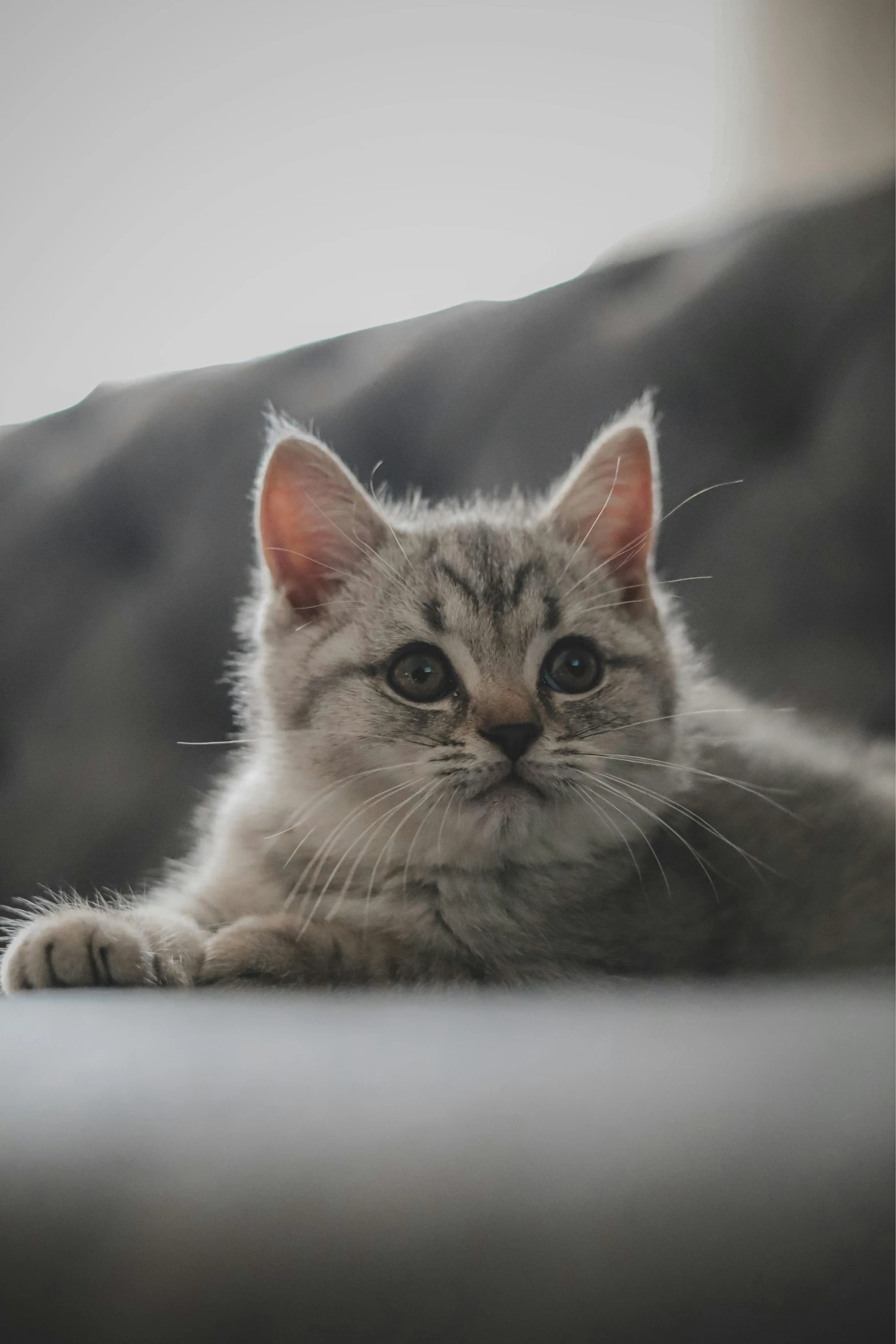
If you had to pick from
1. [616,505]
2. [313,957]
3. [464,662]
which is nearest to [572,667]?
[464,662]

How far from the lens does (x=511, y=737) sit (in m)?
0.84

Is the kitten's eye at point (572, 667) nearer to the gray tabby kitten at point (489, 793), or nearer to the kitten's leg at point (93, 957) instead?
the gray tabby kitten at point (489, 793)

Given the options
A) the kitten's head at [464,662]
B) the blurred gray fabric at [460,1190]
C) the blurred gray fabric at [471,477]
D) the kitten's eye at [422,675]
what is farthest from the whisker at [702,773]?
the blurred gray fabric at [460,1190]

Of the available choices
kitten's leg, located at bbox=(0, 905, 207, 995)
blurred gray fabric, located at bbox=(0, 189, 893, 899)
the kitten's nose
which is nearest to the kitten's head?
the kitten's nose

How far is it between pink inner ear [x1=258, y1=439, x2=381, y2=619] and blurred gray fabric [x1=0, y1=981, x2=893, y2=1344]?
59cm

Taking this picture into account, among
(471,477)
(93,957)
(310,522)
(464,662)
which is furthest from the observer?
(471,477)

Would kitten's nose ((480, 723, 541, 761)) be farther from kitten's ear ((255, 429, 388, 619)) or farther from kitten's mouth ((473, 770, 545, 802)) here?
kitten's ear ((255, 429, 388, 619))

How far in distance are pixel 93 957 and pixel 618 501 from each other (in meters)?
0.71

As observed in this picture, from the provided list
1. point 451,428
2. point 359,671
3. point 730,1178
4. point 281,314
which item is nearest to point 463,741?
point 359,671

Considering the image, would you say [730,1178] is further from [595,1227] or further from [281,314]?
[281,314]

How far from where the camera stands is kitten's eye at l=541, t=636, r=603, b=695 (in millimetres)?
937

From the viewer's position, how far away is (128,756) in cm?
145

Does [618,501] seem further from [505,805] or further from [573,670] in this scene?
[505,805]

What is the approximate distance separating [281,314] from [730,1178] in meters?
1.62
